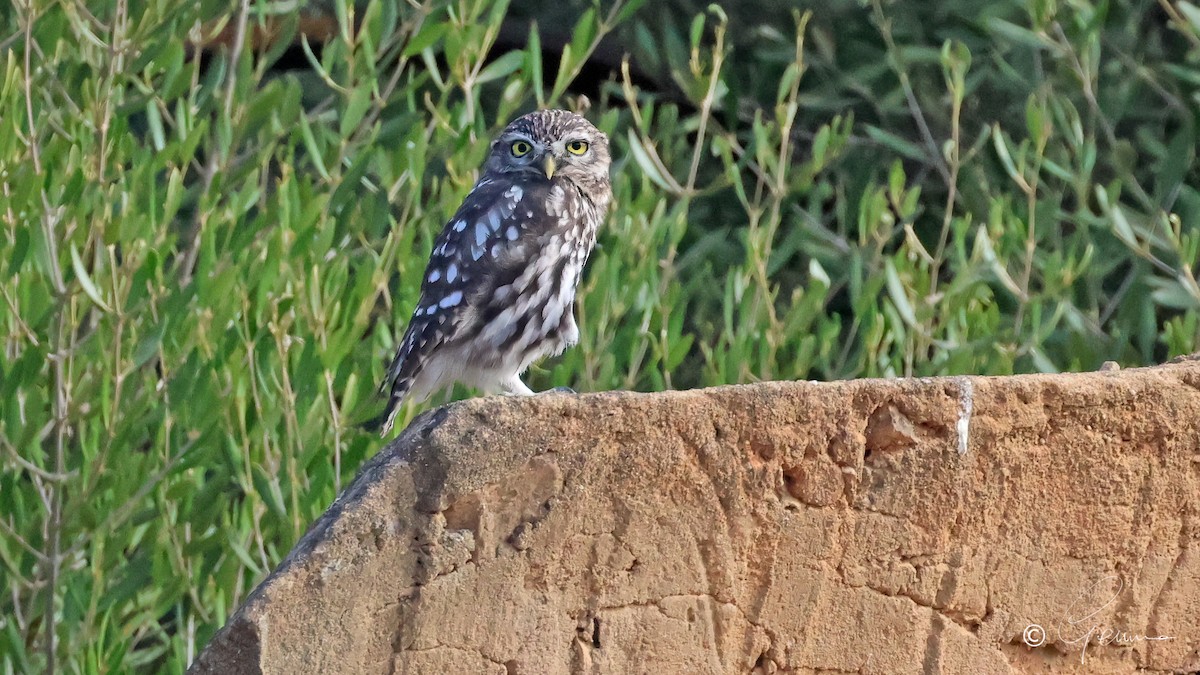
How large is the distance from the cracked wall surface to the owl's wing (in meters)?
1.81

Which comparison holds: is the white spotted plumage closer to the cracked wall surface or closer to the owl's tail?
the owl's tail

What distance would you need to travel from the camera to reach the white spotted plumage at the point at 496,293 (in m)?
4.40

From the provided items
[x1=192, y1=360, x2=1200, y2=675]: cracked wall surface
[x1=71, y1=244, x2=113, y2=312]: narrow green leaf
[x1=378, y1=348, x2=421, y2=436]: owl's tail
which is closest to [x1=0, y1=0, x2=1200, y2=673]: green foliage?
[x1=71, y1=244, x2=113, y2=312]: narrow green leaf

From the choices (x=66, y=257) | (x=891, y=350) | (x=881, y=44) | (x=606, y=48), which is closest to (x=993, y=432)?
(x=66, y=257)

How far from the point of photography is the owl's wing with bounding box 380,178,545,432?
4348 mm

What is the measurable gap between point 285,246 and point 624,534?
1536mm

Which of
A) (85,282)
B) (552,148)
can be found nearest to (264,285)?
(85,282)

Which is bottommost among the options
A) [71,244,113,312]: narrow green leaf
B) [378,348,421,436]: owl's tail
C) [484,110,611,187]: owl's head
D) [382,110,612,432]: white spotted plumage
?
[71,244,113,312]: narrow green leaf

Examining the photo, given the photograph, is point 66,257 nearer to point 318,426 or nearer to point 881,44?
point 318,426

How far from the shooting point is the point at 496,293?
14.6 ft

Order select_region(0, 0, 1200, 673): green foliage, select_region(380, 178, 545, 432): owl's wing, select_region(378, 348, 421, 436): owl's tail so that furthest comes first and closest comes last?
select_region(380, 178, 545, 432): owl's wing < select_region(378, 348, 421, 436): owl's tail < select_region(0, 0, 1200, 673): green foliage

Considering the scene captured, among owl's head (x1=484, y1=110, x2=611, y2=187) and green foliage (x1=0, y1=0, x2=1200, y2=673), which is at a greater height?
owl's head (x1=484, y1=110, x2=611, y2=187)

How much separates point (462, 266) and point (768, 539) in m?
1.97

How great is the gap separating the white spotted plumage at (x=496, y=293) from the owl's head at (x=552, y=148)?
0.27ft
